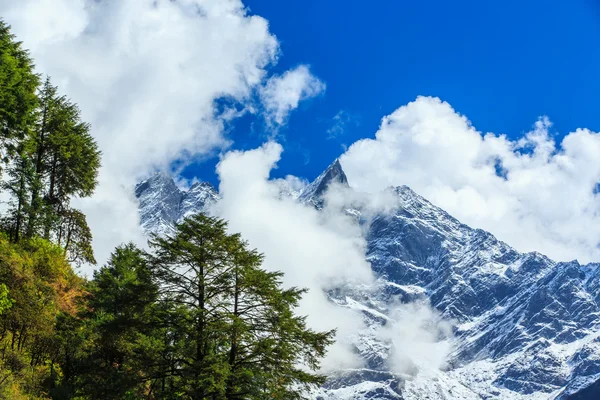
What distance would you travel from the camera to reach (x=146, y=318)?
28953mm

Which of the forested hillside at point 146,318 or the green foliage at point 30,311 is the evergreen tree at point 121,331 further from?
the green foliage at point 30,311

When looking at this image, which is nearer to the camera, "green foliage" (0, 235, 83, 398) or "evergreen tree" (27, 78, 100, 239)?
→ "green foliage" (0, 235, 83, 398)

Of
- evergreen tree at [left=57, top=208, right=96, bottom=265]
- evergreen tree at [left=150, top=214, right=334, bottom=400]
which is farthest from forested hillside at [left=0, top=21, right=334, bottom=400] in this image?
evergreen tree at [left=57, top=208, right=96, bottom=265]

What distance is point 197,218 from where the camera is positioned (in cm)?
3050

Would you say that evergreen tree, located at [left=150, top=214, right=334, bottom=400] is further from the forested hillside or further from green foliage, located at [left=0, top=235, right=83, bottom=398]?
green foliage, located at [left=0, top=235, right=83, bottom=398]

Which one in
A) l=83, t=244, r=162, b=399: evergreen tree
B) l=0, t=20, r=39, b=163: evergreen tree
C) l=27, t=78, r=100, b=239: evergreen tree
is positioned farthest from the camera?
l=27, t=78, r=100, b=239: evergreen tree

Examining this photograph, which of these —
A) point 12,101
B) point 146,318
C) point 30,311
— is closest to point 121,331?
point 146,318

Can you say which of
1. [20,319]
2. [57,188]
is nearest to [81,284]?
[57,188]

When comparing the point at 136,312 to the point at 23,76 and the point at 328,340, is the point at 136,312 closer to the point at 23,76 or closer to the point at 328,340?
the point at 328,340

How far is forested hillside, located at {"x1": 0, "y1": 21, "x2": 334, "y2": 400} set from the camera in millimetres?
27703

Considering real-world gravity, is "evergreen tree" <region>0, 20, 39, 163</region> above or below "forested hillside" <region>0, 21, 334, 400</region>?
above

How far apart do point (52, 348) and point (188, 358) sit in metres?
14.1

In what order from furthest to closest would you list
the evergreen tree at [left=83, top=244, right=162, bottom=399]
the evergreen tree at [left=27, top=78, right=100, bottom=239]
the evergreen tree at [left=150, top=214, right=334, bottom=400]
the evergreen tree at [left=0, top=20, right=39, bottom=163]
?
the evergreen tree at [left=27, top=78, right=100, bottom=239] → the evergreen tree at [left=0, top=20, right=39, bottom=163] → the evergreen tree at [left=83, top=244, right=162, bottom=399] → the evergreen tree at [left=150, top=214, right=334, bottom=400]

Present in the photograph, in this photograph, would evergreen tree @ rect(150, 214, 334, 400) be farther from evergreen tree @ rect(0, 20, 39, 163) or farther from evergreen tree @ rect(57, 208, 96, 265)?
evergreen tree @ rect(57, 208, 96, 265)
